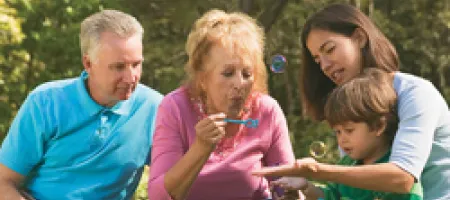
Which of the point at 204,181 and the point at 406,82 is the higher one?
the point at 406,82

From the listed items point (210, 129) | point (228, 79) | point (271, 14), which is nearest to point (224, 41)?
point (228, 79)

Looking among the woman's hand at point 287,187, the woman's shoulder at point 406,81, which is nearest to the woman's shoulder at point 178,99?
the woman's hand at point 287,187

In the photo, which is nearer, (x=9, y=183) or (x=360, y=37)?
(x=360, y=37)

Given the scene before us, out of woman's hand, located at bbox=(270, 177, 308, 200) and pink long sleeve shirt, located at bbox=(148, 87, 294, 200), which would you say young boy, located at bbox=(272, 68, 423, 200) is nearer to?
woman's hand, located at bbox=(270, 177, 308, 200)

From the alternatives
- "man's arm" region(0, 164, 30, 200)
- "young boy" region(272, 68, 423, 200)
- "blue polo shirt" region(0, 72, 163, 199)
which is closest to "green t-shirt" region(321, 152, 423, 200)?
"young boy" region(272, 68, 423, 200)

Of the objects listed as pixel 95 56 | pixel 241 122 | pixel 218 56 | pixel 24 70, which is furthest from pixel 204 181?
pixel 24 70

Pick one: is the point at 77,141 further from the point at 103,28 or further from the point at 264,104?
the point at 264,104

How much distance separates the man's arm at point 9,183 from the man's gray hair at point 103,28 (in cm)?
65

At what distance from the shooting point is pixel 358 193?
349cm

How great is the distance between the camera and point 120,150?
13.2 feet

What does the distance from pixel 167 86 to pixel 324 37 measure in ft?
21.7

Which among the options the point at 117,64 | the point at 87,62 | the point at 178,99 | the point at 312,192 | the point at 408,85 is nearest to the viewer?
the point at 408,85

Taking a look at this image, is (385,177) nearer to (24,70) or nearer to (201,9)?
(24,70)

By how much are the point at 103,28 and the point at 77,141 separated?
533 mm
